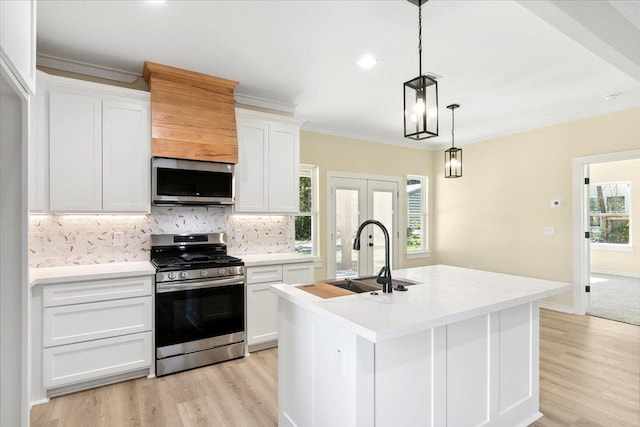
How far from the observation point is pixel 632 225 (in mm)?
7145

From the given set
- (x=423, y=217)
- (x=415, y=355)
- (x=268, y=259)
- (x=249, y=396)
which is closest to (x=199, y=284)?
(x=268, y=259)

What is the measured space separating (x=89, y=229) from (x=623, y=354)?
517 cm

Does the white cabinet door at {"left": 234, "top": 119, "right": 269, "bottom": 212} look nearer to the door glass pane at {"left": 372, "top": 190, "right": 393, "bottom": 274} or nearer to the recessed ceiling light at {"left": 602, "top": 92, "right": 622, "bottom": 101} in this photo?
the door glass pane at {"left": 372, "top": 190, "right": 393, "bottom": 274}

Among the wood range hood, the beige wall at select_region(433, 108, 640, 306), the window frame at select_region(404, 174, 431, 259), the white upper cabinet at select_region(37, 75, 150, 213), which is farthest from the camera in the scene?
the window frame at select_region(404, 174, 431, 259)

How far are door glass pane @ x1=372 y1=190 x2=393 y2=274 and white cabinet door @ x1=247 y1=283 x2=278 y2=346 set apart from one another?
2599 mm

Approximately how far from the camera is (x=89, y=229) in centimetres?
309

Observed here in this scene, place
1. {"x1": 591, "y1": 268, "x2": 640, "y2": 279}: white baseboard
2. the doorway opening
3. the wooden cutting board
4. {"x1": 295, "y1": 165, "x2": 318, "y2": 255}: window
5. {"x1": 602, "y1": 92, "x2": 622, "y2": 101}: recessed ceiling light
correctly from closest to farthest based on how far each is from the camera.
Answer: the wooden cutting board < {"x1": 602, "y1": 92, "x2": 622, "y2": 101}: recessed ceiling light < {"x1": 295, "y1": 165, "x2": 318, "y2": 255}: window < the doorway opening < {"x1": 591, "y1": 268, "x2": 640, "y2": 279}: white baseboard

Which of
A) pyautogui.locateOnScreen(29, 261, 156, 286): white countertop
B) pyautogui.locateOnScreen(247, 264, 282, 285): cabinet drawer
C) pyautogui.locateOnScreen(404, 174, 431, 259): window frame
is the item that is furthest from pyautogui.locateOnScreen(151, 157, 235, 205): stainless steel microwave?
pyautogui.locateOnScreen(404, 174, 431, 259): window frame

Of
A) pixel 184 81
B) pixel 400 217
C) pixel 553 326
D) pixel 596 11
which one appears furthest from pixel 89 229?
pixel 553 326

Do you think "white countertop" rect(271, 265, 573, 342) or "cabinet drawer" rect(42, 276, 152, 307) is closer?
"white countertop" rect(271, 265, 573, 342)

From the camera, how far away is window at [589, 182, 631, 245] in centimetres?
723

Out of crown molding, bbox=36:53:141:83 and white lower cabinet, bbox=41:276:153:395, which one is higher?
crown molding, bbox=36:53:141:83

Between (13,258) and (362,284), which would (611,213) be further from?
(13,258)

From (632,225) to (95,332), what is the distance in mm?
9545
